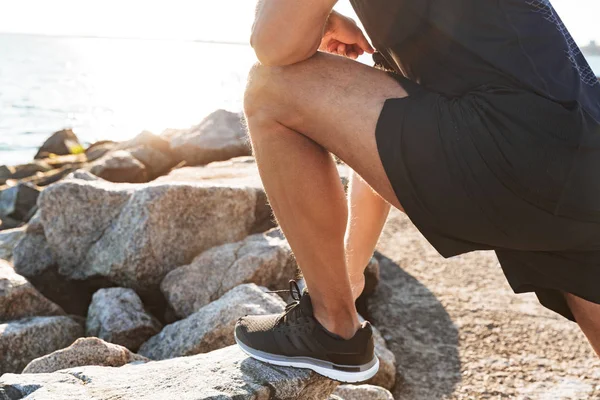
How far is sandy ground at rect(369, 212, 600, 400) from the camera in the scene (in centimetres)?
363

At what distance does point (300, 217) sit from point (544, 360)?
2.12 meters

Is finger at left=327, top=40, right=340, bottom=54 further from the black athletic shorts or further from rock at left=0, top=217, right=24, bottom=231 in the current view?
rock at left=0, top=217, right=24, bottom=231

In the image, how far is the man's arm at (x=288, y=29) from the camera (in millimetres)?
2164

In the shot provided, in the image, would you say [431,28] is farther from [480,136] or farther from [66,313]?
[66,313]

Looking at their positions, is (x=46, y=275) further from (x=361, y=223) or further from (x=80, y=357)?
(x=361, y=223)

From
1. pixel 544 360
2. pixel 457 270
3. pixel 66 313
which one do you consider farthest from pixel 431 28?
pixel 66 313

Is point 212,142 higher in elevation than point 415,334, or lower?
higher

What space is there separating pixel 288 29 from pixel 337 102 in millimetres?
277

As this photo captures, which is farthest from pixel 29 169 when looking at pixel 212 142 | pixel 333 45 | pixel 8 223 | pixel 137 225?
pixel 333 45

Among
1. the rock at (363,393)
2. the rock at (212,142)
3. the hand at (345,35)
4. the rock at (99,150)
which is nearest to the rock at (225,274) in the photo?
the rock at (363,393)

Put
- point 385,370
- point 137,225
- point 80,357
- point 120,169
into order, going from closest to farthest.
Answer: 1. point 80,357
2. point 385,370
3. point 137,225
4. point 120,169

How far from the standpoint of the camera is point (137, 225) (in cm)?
463

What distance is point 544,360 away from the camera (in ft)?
12.6

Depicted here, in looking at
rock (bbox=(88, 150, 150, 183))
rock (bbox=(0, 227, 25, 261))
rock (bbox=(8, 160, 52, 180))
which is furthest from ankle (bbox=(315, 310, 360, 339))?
rock (bbox=(8, 160, 52, 180))
